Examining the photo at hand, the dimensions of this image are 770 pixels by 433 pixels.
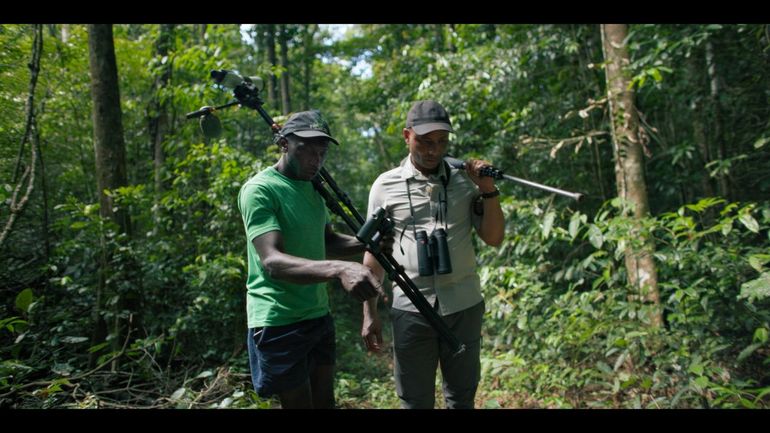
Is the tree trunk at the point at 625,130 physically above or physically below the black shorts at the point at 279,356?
above

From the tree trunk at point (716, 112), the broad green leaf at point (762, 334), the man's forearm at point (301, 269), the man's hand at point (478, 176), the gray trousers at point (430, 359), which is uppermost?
the tree trunk at point (716, 112)

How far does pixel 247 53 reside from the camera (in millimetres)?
13594

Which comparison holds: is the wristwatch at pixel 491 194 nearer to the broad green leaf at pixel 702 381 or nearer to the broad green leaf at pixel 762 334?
the broad green leaf at pixel 702 381

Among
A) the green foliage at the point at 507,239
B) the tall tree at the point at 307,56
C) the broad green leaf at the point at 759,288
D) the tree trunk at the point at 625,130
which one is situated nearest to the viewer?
the broad green leaf at the point at 759,288

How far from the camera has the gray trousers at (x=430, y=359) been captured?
8.36 ft

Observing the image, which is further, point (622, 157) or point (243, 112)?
point (243, 112)

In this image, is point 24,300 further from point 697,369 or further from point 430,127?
point 697,369

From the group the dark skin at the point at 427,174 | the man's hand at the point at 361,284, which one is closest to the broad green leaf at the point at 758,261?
the dark skin at the point at 427,174

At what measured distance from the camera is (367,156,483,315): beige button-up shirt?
2562 mm

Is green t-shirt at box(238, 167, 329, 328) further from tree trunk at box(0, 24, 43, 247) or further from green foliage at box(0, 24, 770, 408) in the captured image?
tree trunk at box(0, 24, 43, 247)

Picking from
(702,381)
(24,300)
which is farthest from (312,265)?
(702,381)

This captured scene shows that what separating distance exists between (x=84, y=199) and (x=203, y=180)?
2.45m

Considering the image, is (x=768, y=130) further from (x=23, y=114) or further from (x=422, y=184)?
(x=23, y=114)
